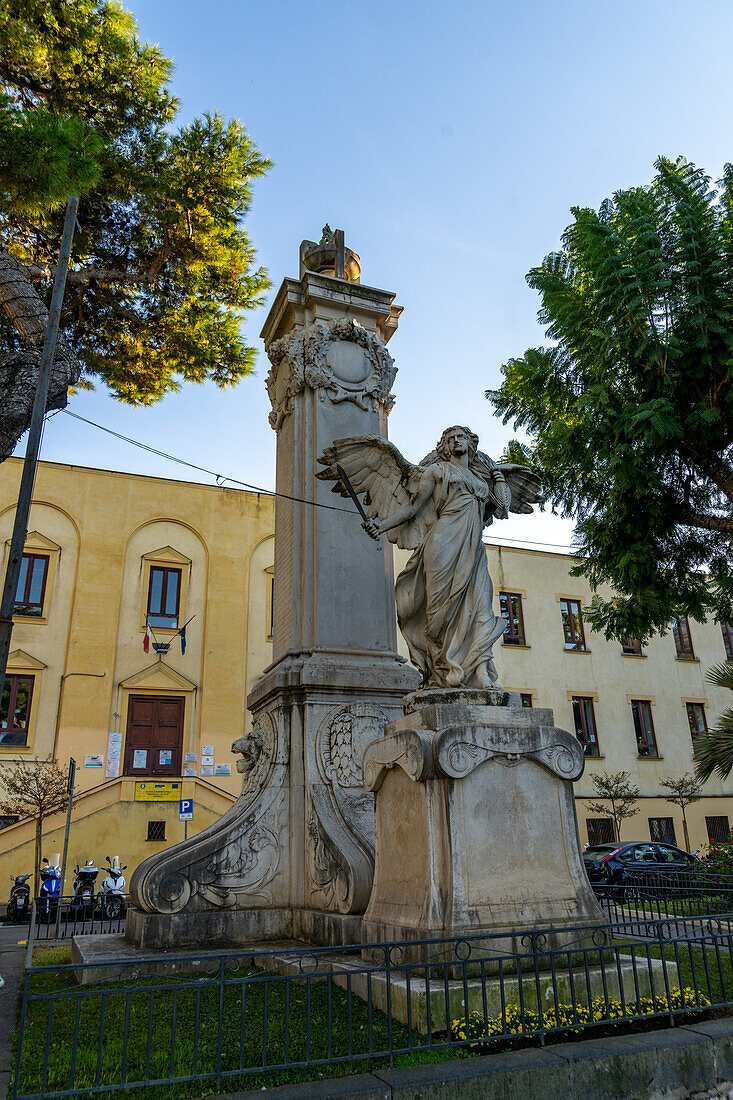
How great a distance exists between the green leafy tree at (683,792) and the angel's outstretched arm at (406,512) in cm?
2506

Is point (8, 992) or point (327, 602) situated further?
point (327, 602)

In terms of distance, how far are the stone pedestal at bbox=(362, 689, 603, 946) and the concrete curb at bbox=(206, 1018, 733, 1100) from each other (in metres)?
1.03

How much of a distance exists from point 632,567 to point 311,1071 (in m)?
10.8

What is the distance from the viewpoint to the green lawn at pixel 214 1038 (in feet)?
12.1

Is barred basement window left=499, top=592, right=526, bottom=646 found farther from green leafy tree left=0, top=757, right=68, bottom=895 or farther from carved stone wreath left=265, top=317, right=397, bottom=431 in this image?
carved stone wreath left=265, top=317, right=397, bottom=431

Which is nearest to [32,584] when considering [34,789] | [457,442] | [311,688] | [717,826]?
[34,789]

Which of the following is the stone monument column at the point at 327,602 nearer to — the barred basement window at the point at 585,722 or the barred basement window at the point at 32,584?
the barred basement window at the point at 32,584

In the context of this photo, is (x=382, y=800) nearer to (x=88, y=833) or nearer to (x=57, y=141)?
(x=57, y=141)

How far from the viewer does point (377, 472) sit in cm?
737

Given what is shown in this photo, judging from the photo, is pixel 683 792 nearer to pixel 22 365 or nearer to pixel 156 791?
pixel 156 791

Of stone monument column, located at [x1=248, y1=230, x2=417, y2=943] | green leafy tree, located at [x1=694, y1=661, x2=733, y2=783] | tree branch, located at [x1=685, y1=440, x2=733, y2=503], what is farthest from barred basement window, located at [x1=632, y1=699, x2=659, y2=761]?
stone monument column, located at [x1=248, y1=230, x2=417, y2=943]

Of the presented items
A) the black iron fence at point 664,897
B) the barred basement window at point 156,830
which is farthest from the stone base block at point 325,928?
the barred basement window at point 156,830

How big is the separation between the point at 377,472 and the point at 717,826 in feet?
94.4

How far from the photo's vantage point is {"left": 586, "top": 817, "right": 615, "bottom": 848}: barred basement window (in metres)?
27.3
